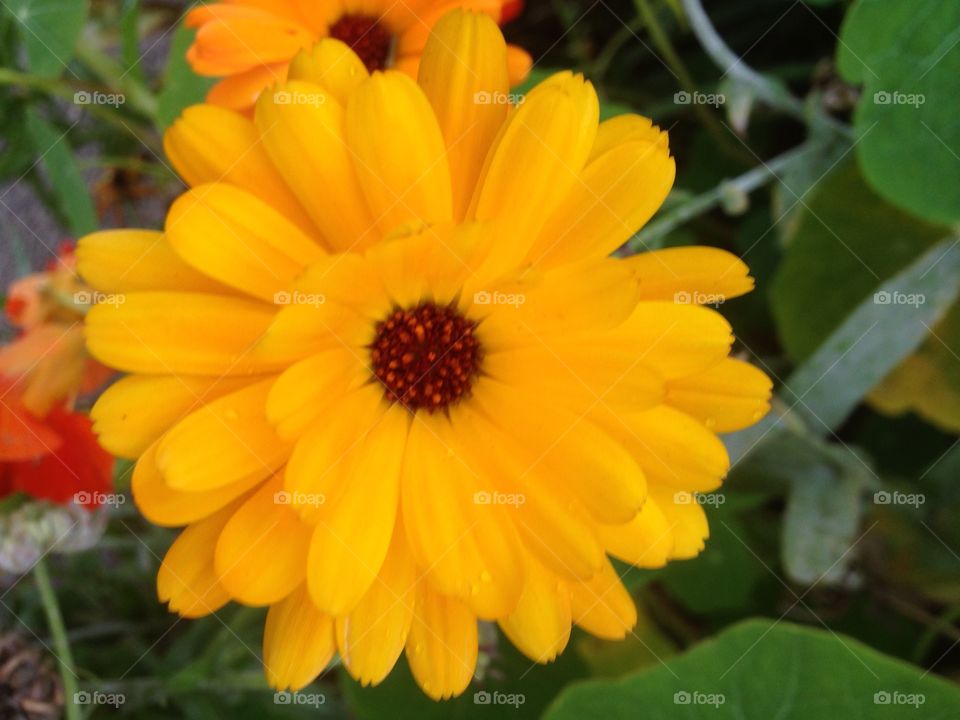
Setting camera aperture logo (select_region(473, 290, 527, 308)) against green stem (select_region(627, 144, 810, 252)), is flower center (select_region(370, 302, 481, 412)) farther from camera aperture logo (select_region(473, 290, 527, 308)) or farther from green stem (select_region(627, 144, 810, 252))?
green stem (select_region(627, 144, 810, 252))

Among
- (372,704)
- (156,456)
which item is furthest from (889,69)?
(372,704)

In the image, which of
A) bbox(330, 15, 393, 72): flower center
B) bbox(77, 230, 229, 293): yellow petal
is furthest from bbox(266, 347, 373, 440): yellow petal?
bbox(330, 15, 393, 72): flower center

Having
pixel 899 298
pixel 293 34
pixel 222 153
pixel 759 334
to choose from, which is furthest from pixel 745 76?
pixel 222 153

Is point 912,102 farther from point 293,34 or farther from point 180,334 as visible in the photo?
point 180,334

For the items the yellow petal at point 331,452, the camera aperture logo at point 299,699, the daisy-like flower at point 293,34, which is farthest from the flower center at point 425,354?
the camera aperture logo at point 299,699

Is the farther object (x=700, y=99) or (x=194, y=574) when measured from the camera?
(x=700, y=99)

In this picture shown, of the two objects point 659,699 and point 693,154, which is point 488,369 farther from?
point 693,154
